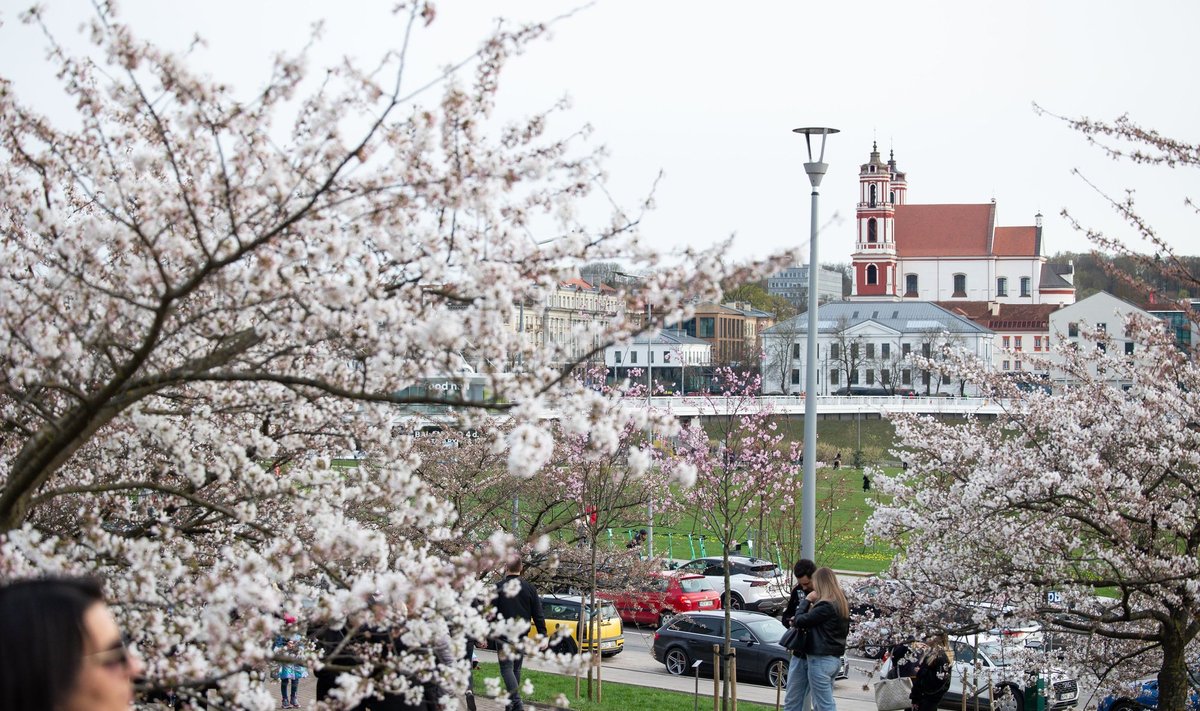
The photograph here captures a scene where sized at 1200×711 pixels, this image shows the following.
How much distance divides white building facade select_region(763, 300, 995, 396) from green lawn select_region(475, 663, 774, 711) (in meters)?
99.1

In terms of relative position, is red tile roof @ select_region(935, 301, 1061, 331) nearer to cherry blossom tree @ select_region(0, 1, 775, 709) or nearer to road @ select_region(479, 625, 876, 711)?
road @ select_region(479, 625, 876, 711)

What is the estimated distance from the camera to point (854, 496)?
58562 millimetres

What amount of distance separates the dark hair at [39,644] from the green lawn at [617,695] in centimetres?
1533

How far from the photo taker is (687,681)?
2345 centimetres

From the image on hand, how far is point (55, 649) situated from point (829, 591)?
8.82 meters

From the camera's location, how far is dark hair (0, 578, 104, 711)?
1984 mm

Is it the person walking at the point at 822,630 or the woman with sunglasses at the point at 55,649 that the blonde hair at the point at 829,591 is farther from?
the woman with sunglasses at the point at 55,649

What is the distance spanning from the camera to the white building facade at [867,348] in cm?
12081

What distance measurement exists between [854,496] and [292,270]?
5546cm

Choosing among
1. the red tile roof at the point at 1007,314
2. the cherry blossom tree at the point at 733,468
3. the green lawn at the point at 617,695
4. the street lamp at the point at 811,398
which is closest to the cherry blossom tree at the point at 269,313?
the street lamp at the point at 811,398

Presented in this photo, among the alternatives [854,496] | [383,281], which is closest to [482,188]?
[383,281]

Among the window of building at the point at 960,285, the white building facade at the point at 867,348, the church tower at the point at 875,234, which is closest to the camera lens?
the white building facade at the point at 867,348

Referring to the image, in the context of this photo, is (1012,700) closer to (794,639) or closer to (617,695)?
(617,695)

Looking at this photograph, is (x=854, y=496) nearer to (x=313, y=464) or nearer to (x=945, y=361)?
(x=945, y=361)
